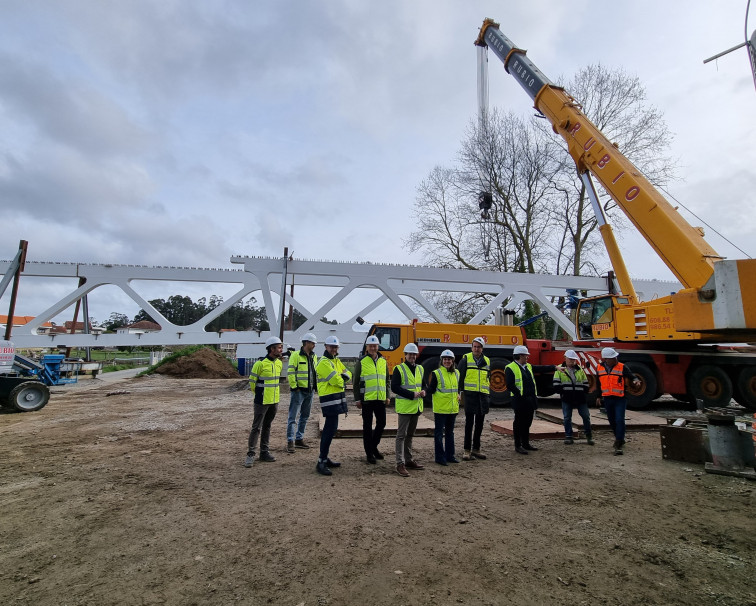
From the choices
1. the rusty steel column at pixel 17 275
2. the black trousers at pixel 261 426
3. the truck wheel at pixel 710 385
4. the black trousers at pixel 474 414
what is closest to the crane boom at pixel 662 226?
the black trousers at pixel 474 414

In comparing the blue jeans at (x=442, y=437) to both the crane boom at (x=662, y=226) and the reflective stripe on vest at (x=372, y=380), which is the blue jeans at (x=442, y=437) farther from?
the crane boom at (x=662, y=226)

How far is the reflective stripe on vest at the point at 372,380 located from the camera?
223 inches

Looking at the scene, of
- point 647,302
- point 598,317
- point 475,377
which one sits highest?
point 647,302

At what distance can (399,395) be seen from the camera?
5.62 metres

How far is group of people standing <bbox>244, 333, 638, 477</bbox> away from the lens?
559 cm

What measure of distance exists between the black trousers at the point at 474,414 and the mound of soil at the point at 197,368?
19507 millimetres

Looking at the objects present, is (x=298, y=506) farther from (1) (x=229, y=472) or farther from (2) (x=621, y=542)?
(2) (x=621, y=542)

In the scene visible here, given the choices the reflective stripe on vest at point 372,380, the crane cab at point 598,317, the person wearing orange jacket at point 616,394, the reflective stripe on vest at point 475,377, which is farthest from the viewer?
the crane cab at point 598,317

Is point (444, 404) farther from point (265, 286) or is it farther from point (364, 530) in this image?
point (265, 286)

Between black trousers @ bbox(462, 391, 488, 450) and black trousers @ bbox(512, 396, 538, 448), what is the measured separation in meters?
0.68

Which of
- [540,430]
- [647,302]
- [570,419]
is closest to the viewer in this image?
[570,419]

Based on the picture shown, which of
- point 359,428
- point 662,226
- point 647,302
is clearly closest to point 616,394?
point 662,226

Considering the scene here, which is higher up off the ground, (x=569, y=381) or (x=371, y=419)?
(x=569, y=381)

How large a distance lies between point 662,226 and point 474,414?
5.38 meters
